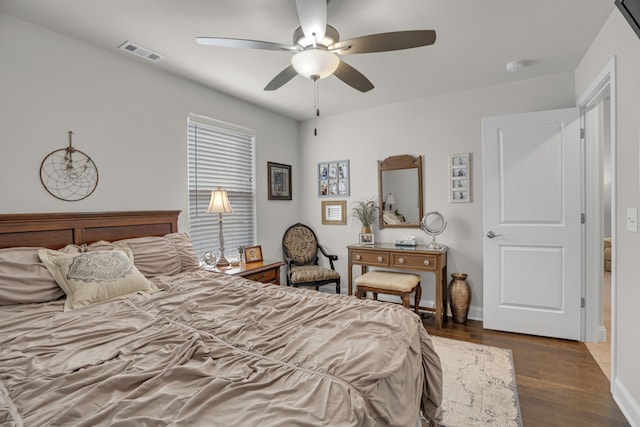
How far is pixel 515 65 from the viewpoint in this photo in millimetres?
2852

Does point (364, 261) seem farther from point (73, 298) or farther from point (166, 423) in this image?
point (166, 423)

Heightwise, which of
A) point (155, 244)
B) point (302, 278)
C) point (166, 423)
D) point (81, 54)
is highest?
point (81, 54)

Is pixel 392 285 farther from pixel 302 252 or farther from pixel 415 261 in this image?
pixel 302 252

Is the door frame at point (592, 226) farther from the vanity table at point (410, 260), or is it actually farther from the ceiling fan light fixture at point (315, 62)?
the ceiling fan light fixture at point (315, 62)

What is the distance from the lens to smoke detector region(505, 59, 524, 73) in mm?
2816

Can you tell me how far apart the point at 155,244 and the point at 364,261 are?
222 cm

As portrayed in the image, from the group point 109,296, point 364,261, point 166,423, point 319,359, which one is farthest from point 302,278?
point 166,423

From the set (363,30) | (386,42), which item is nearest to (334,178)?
(363,30)

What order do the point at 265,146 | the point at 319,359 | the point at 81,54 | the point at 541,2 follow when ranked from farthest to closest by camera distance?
the point at 265,146
the point at 81,54
the point at 541,2
the point at 319,359

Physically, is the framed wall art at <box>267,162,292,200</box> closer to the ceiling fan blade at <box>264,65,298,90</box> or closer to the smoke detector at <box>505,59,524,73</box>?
the ceiling fan blade at <box>264,65,298,90</box>

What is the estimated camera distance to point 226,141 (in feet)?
11.9

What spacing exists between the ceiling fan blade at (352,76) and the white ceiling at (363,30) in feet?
1.04

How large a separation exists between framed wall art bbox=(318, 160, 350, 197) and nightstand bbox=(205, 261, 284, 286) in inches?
56.7

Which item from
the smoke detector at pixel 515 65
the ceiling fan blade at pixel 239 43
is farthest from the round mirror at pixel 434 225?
the ceiling fan blade at pixel 239 43
